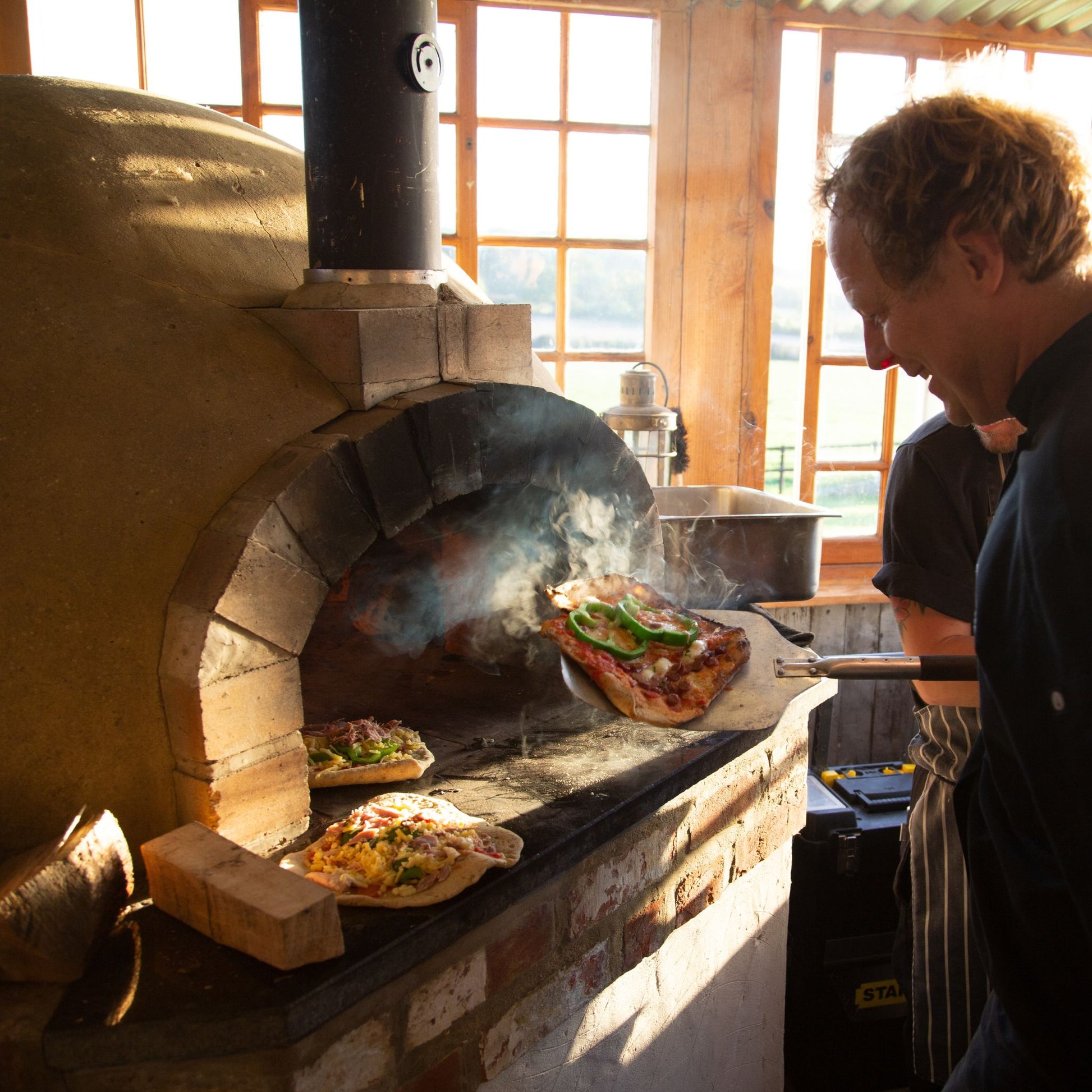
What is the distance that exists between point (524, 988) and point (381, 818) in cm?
46

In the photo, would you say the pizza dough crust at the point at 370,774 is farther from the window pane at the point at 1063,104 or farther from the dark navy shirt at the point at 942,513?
the window pane at the point at 1063,104

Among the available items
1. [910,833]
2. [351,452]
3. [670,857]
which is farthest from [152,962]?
[910,833]

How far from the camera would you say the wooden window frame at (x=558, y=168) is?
14.2 ft

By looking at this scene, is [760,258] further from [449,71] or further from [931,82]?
[931,82]

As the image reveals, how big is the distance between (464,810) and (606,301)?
3.34 meters

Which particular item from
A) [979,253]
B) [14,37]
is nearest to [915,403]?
[979,253]

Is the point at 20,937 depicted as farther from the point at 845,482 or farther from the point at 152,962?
the point at 845,482

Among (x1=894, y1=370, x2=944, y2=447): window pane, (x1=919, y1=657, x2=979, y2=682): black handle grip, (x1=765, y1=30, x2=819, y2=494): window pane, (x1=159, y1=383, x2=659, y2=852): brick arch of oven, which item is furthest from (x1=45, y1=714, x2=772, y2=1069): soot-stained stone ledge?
(x1=894, y1=370, x2=944, y2=447): window pane

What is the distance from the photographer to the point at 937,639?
2.35 metres

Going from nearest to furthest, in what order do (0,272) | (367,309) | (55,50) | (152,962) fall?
(152,962), (0,272), (367,309), (55,50)

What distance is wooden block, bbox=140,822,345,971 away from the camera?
4.88 feet

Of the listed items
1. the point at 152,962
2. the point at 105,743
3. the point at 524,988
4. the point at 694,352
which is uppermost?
the point at 694,352

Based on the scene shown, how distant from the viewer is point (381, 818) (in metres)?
1.91

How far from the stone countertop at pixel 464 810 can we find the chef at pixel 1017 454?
30.7 inches
